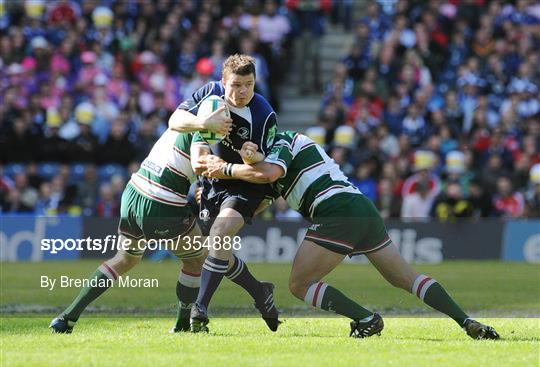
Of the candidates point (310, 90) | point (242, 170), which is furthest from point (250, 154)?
point (310, 90)

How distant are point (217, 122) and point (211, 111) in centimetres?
15

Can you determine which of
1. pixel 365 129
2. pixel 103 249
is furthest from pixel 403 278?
pixel 365 129

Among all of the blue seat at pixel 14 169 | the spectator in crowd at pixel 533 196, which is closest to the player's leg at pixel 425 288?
the spectator in crowd at pixel 533 196

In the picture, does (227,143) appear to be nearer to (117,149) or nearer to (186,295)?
(186,295)

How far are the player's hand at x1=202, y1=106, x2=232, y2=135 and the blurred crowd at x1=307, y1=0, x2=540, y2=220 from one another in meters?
10.5

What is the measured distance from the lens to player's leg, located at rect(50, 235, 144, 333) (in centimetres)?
987

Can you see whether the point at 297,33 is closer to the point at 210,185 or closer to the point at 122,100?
the point at 122,100

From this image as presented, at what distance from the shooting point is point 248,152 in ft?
30.9

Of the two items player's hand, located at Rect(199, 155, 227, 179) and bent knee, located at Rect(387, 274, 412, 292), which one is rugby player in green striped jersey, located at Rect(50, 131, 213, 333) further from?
bent knee, located at Rect(387, 274, 412, 292)

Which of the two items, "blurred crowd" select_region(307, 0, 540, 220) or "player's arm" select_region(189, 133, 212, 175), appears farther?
"blurred crowd" select_region(307, 0, 540, 220)

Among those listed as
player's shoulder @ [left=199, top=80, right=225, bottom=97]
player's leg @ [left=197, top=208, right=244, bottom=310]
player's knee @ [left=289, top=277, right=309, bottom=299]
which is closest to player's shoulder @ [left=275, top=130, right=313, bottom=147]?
player's shoulder @ [left=199, top=80, right=225, bottom=97]

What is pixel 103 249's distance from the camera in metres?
18.3

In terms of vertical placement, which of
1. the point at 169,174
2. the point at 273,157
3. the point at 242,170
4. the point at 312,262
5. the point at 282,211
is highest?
the point at 273,157

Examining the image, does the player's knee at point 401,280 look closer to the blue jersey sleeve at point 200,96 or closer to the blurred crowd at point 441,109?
the blue jersey sleeve at point 200,96
